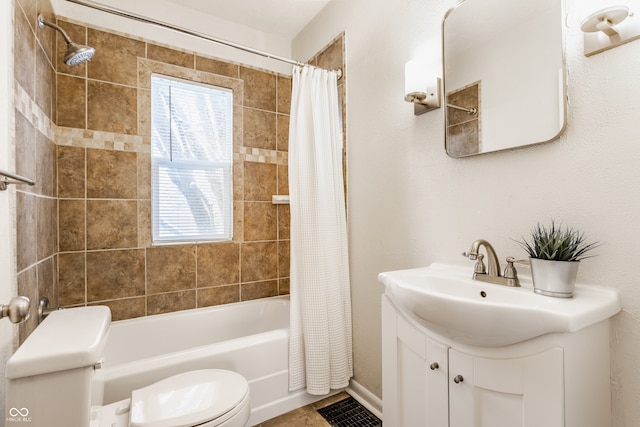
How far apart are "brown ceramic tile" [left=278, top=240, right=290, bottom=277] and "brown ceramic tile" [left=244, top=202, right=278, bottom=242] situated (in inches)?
3.7

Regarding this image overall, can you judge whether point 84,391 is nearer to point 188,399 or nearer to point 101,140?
point 188,399

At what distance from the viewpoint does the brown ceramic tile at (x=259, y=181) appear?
2.51 m

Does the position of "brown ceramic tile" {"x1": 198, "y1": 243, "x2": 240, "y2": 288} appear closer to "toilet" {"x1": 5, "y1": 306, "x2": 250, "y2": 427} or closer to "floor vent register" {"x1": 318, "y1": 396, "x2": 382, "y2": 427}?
"toilet" {"x1": 5, "y1": 306, "x2": 250, "y2": 427}

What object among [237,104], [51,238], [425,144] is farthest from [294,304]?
[237,104]

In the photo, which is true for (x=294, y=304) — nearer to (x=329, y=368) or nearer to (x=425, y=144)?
(x=329, y=368)

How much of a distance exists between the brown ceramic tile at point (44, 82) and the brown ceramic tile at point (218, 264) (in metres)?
1.20

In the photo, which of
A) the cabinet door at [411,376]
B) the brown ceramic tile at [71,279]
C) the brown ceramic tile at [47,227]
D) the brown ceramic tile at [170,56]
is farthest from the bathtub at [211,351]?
the brown ceramic tile at [170,56]

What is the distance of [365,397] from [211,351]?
96 cm

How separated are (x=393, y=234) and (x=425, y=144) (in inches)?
19.9

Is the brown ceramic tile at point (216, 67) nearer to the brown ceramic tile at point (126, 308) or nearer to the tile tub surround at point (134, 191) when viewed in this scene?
the tile tub surround at point (134, 191)

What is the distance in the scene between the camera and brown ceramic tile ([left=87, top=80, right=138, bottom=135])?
6.53ft

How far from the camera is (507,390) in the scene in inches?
34.5

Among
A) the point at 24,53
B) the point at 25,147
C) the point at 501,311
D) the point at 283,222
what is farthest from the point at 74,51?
the point at 501,311

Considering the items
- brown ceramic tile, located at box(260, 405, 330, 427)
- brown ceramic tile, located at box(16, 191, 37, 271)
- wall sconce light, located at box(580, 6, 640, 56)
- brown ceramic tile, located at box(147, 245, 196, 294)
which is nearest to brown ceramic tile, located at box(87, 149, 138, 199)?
brown ceramic tile, located at box(147, 245, 196, 294)
